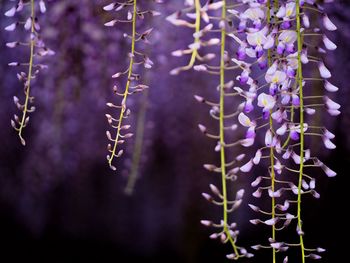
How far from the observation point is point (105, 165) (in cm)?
368

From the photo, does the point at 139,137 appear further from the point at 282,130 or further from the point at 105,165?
the point at 105,165

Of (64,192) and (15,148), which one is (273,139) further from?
(64,192)

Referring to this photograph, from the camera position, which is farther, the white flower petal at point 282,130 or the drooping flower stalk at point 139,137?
the drooping flower stalk at point 139,137

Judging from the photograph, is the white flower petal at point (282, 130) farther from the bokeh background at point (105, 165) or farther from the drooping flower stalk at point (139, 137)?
the bokeh background at point (105, 165)

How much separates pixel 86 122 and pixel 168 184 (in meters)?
0.71

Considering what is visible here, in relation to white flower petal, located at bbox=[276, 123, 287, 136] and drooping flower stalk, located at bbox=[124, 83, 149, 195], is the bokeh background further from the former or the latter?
white flower petal, located at bbox=[276, 123, 287, 136]

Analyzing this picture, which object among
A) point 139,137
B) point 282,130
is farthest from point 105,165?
point 282,130

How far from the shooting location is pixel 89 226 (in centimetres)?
366

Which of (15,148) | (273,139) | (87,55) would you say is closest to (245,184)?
(87,55)

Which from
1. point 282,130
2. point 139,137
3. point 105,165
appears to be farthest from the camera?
point 105,165

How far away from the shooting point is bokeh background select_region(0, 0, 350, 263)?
2.04 meters

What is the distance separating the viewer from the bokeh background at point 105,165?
2039 mm

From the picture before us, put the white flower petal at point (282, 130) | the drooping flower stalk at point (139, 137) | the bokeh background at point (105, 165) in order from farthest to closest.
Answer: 1. the bokeh background at point (105, 165)
2. the drooping flower stalk at point (139, 137)
3. the white flower petal at point (282, 130)

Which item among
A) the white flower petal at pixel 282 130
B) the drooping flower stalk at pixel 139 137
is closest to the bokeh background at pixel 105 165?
the drooping flower stalk at pixel 139 137
